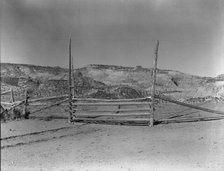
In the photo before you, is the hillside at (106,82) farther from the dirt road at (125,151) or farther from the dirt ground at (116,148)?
the dirt road at (125,151)

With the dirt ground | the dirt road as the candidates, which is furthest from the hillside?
the dirt road

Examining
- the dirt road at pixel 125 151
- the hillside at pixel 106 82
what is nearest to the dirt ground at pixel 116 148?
the dirt road at pixel 125 151

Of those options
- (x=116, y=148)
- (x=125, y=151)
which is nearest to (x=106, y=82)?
(x=116, y=148)

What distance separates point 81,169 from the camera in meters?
5.37

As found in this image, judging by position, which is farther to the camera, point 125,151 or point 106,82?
point 106,82

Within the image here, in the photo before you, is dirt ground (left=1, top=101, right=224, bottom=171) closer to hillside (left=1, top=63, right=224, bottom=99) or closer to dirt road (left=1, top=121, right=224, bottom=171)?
dirt road (left=1, top=121, right=224, bottom=171)

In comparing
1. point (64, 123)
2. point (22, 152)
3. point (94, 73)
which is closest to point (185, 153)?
point (22, 152)

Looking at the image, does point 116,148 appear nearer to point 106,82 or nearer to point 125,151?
point 125,151

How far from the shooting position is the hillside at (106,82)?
25236 mm

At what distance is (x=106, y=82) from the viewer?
50.1 m

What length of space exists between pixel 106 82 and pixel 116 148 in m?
43.4

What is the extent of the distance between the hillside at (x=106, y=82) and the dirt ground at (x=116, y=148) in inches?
513

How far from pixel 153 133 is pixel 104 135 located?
4.23 feet

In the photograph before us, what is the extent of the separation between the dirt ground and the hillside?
42.7ft
